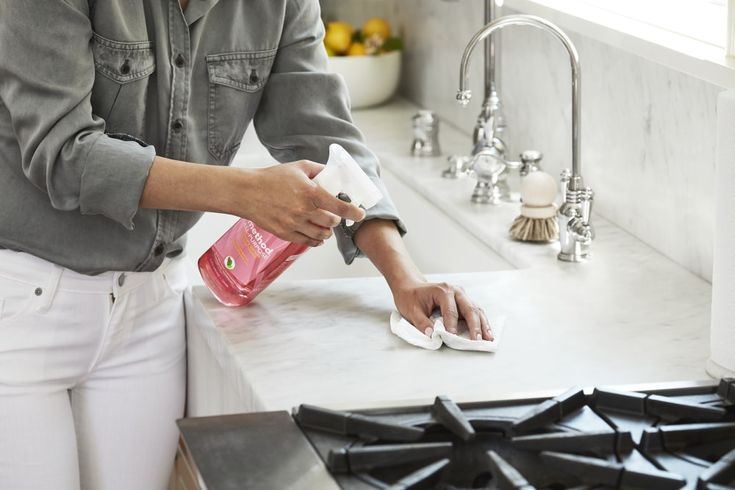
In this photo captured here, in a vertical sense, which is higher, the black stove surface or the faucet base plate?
the black stove surface

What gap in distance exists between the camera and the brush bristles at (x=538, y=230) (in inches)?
74.0

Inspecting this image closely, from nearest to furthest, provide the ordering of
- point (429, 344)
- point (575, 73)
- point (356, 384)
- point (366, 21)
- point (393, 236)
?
point (356, 384), point (429, 344), point (393, 236), point (575, 73), point (366, 21)

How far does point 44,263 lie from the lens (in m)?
1.53

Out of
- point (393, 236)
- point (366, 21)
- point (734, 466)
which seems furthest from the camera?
point (366, 21)

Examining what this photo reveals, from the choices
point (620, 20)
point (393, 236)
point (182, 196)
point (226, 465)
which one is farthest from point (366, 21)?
point (226, 465)

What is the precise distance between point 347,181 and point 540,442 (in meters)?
0.40

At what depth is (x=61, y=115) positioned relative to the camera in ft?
4.55

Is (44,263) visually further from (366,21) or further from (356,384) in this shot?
(366,21)

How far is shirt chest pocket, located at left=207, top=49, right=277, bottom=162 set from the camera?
159cm

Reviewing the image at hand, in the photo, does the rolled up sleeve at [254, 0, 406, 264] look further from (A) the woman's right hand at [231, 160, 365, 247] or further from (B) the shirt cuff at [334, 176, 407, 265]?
(A) the woman's right hand at [231, 160, 365, 247]

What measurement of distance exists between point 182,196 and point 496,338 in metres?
0.41

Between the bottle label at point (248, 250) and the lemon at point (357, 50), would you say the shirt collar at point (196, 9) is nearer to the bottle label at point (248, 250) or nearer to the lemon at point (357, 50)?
the bottle label at point (248, 250)

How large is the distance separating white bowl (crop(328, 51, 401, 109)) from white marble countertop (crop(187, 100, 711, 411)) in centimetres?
97

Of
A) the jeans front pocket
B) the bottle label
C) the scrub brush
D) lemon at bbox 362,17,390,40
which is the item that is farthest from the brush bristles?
lemon at bbox 362,17,390,40
